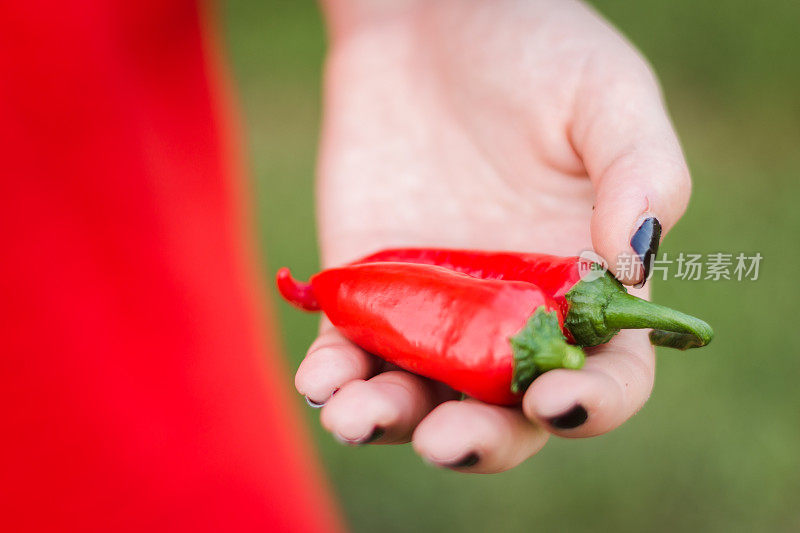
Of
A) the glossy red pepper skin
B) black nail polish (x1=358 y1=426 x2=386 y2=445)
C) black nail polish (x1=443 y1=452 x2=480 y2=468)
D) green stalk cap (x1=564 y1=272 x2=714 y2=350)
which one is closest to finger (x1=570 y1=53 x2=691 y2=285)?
green stalk cap (x1=564 y1=272 x2=714 y2=350)

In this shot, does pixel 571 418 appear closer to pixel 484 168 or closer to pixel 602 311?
pixel 602 311

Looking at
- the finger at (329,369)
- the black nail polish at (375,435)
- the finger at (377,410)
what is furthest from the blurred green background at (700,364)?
the black nail polish at (375,435)

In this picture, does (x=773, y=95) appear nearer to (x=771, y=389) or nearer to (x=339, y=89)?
(x=771, y=389)

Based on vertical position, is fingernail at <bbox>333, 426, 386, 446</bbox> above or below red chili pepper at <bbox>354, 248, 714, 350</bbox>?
below

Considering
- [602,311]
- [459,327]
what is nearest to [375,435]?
[459,327]

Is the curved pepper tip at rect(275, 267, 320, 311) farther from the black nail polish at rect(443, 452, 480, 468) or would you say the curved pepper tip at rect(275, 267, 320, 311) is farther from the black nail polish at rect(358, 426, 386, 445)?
the black nail polish at rect(443, 452, 480, 468)

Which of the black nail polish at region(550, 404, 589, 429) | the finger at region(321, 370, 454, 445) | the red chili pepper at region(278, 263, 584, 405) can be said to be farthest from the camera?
the red chili pepper at region(278, 263, 584, 405)

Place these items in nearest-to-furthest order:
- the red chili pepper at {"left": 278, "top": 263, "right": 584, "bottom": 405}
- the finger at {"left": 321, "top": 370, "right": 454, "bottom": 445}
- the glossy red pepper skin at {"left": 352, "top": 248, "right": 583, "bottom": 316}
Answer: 1. the finger at {"left": 321, "top": 370, "right": 454, "bottom": 445}
2. the red chili pepper at {"left": 278, "top": 263, "right": 584, "bottom": 405}
3. the glossy red pepper skin at {"left": 352, "top": 248, "right": 583, "bottom": 316}

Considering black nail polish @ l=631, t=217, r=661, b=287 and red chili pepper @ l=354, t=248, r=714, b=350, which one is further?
red chili pepper @ l=354, t=248, r=714, b=350
